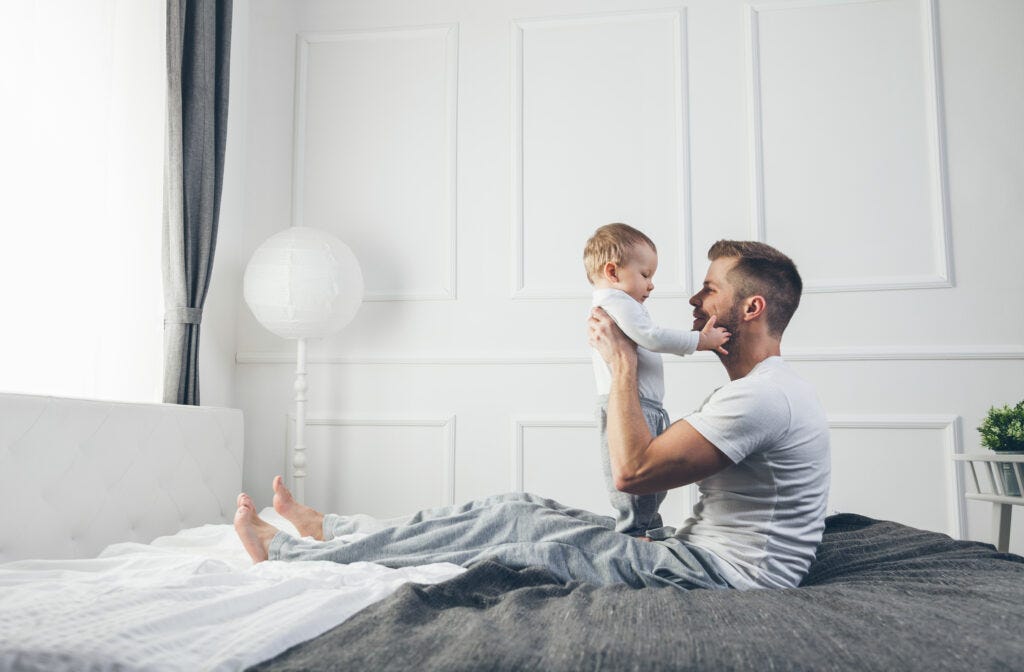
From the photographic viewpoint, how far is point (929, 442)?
283 centimetres

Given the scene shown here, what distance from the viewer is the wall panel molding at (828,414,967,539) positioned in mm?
2768

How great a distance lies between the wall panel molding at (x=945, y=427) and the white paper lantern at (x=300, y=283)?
1.83 metres

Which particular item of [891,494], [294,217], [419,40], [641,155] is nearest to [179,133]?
[294,217]

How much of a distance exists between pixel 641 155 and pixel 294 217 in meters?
1.46

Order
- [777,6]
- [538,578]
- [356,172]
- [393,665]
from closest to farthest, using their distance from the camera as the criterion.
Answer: [393,665], [538,578], [777,6], [356,172]

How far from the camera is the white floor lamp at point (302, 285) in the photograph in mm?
2809

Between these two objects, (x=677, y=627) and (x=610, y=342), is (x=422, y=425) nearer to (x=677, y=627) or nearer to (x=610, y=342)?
(x=610, y=342)

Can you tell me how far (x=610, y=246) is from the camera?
6.29 ft

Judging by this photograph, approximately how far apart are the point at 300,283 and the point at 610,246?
4.32 ft

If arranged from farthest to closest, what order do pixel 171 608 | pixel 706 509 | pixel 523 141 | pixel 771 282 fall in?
pixel 523 141
pixel 771 282
pixel 706 509
pixel 171 608

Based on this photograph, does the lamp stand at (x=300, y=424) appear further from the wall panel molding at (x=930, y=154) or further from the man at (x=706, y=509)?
the wall panel molding at (x=930, y=154)

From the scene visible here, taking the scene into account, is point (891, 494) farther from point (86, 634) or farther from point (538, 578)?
point (86, 634)

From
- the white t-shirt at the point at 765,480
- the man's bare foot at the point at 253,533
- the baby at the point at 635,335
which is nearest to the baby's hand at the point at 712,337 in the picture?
the baby at the point at 635,335

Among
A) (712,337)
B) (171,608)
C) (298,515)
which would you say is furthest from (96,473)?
(712,337)
